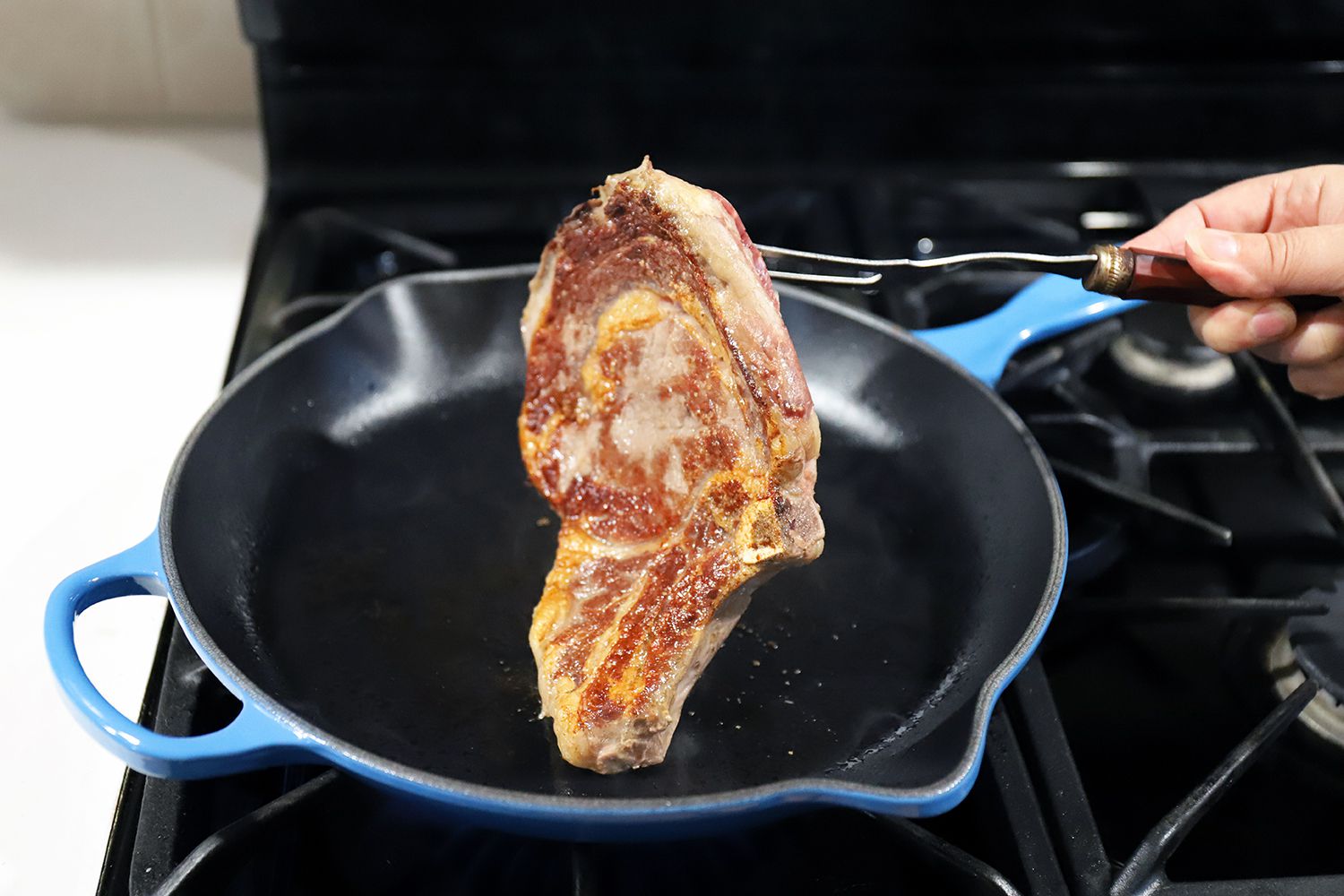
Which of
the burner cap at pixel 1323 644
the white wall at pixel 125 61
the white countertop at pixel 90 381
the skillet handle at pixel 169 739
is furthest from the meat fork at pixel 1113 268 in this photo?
the white wall at pixel 125 61

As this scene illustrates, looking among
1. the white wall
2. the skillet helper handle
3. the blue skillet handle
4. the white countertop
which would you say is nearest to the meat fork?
the skillet helper handle

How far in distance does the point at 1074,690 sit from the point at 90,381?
99 centimetres

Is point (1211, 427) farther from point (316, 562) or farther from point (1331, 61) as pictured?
point (316, 562)

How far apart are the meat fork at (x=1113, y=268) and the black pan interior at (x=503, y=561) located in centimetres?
18

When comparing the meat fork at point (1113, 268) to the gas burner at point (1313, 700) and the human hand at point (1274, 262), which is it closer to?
the human hand at point (1274, 262)

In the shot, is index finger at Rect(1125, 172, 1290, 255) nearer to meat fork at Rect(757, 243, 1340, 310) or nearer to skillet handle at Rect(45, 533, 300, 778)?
meat fork at Rect(757, 243, 1340, 310)

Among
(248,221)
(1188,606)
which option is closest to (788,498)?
(1188,606)

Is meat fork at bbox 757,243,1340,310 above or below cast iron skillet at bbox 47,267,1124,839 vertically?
above

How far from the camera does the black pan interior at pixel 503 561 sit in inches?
34.3

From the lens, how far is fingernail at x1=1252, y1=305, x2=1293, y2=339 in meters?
0.98

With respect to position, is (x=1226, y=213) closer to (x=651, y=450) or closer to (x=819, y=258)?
(x=819, y=258)

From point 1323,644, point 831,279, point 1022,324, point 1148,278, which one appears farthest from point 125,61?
point 1323,644

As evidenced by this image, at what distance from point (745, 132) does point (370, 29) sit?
0.46m

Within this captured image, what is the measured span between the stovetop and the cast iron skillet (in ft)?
0.18
